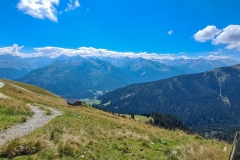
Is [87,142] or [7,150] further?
[87,142]

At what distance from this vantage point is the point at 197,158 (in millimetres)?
9898

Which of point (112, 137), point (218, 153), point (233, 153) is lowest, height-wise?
point (112, 137)

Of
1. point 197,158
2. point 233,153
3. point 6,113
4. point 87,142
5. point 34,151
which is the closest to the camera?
point 233,153

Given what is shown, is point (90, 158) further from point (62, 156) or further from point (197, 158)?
point (197, 158)

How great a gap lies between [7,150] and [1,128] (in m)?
7.74

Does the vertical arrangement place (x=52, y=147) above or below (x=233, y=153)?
below

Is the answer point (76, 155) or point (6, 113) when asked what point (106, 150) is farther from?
point (6, 113)

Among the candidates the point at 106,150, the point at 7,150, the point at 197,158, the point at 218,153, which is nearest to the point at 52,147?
the point at 7,150

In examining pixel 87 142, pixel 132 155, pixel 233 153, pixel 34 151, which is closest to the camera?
pixel 233 153

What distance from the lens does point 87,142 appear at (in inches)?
522

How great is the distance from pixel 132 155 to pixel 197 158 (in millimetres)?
3914

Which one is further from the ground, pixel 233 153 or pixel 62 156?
pixel 233 153

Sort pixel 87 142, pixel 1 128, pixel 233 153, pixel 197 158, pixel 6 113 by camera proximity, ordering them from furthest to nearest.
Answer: pixel 6 113
pixel 1 128
pixel 87 142
pixel 197 158
pixel 233 153

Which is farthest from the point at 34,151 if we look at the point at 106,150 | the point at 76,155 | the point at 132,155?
the point at 132,155
